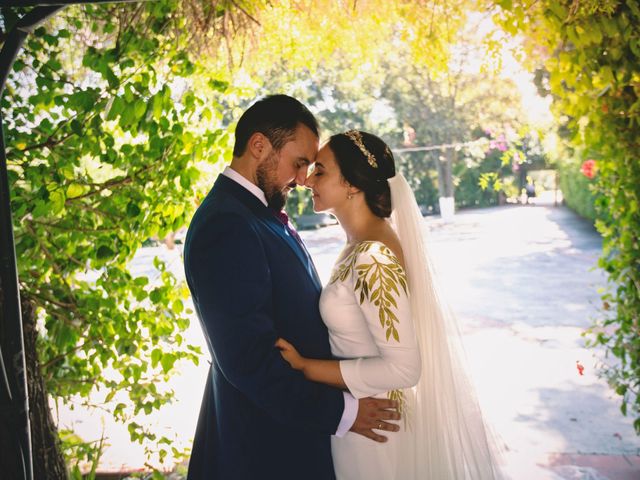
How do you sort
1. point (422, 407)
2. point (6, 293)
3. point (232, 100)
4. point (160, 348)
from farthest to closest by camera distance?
point (232, 100) → point (160, 348) → point (422, 407) → point (6, 293)

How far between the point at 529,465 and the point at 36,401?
3222 millimetres

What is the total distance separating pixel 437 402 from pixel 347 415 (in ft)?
1.61

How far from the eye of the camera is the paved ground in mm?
3924

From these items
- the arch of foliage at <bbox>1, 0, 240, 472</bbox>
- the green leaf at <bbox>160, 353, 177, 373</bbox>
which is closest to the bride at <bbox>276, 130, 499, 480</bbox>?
the arch of foliage at <bbox>1, 0, 240, 472</bbox>

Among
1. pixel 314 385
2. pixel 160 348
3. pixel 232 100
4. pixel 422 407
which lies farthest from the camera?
pixel 232 100

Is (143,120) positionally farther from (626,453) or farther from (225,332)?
(626,453)

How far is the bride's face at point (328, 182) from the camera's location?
2068 mm

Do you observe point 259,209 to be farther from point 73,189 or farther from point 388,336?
point 73,189

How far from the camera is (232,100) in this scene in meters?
2.86

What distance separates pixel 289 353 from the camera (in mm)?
1698

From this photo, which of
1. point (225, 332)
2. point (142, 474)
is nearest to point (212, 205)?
point (225, 332)

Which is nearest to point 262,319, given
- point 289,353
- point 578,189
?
point 289,353


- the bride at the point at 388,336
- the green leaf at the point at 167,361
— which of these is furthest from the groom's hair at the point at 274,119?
the green leaf at the point at 167,361

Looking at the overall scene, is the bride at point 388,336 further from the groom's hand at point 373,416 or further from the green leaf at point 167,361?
the green leaf at point 167,361
